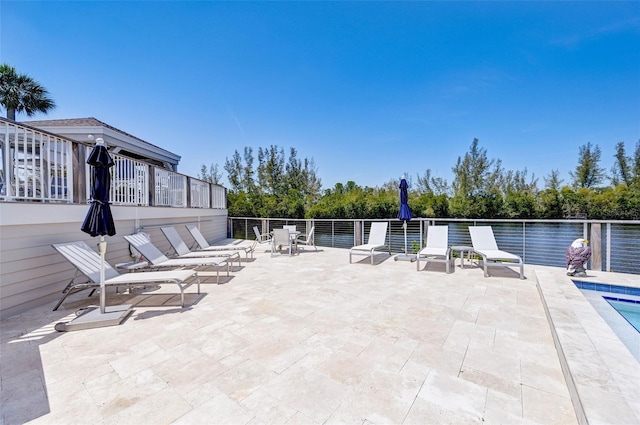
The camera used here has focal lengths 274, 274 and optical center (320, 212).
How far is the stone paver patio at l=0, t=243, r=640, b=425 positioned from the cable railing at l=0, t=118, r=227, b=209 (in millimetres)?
1811

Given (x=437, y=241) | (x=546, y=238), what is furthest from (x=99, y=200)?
(x=546, y=238)

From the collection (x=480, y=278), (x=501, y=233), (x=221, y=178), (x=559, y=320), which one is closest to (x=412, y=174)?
(x=221, y=178)

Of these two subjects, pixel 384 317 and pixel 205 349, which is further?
pixel 384 317

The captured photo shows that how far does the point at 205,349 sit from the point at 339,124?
67.7ft

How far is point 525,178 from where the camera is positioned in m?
31.7

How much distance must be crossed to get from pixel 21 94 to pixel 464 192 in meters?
36.8

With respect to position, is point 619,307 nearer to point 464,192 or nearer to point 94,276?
point 94,276

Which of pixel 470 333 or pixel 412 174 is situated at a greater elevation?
pixel 412 174

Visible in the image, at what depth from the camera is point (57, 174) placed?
14.5 ft

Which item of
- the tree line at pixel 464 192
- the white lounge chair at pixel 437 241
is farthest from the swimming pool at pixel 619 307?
the tree line at pixel 464 192

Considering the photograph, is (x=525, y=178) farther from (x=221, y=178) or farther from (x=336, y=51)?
(x=221, y=178)

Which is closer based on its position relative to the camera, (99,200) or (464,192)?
(99,200)

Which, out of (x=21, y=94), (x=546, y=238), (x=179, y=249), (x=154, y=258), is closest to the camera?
(x=154, y=258)

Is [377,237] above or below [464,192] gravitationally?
below
